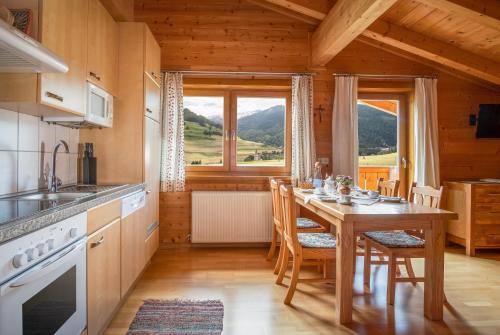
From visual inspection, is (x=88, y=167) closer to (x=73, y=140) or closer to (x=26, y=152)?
(x=73, y=140)

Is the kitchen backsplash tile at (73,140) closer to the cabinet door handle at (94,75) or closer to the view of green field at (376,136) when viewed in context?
the cabinet door handle at (94,75)

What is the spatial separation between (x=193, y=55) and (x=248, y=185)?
1728 mm

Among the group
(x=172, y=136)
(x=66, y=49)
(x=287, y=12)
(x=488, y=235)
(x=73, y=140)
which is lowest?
(x=488, y=235)

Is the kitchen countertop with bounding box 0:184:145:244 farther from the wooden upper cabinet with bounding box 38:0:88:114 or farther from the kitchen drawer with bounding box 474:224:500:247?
the kitchen drawer with bounding box 474:224:500:247

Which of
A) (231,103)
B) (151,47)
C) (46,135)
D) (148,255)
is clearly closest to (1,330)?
(46,135)

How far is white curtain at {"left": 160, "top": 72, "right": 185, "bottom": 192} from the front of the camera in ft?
12.8

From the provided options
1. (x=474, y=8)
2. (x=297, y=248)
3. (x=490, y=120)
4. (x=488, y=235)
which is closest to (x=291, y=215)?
(x=297, y=248)

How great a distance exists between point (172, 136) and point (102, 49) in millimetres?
1428

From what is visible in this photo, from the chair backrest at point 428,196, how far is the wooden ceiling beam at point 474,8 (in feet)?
4.90

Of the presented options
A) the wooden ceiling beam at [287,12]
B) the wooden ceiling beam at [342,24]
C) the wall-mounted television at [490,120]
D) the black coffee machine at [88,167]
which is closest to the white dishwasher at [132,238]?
the black coffee machine at [88,167]

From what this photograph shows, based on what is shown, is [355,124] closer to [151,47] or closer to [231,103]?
[231,103]

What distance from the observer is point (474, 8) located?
279 centimetres

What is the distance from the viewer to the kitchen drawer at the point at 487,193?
382cm

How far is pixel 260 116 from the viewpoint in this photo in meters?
4.31
